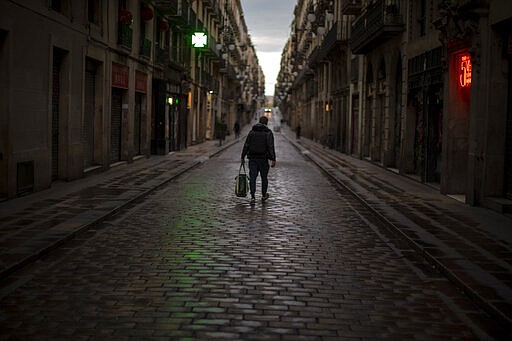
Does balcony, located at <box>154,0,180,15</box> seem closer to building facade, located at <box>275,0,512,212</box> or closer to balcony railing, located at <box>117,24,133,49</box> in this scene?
balcony railing, located at <box>117,24,133,49</box>

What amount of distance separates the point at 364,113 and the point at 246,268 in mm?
22807

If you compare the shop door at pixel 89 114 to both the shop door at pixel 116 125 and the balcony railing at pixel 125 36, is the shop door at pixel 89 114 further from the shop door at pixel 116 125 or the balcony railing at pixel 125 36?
the balcony railing at pixel 125 36

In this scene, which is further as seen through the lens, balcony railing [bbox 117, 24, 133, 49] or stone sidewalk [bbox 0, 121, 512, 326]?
balcony railing [bbox 117, 24, 133, 49]

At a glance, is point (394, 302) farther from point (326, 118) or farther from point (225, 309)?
point (326, 118)

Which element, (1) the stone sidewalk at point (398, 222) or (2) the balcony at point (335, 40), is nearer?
(1) the stone sidewalk at point (398, 222)

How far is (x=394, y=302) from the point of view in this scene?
6.03m

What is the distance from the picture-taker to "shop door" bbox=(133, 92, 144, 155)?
25.8 meters

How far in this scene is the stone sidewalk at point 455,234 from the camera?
6.29 metres

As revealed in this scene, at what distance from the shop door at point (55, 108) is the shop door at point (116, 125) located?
5454 millimetres

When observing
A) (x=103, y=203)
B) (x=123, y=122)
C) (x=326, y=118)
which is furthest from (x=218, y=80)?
(x=103, y=203)

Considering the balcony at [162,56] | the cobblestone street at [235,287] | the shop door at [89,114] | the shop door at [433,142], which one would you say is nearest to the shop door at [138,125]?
the balcony at [162,56]

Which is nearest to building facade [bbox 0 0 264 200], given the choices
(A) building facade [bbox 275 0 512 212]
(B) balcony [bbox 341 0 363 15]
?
(B) balcony [bbox 341 0 363 15]

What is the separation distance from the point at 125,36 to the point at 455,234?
15330 millimetres

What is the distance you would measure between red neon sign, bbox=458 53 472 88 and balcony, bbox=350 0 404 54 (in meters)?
6.99
